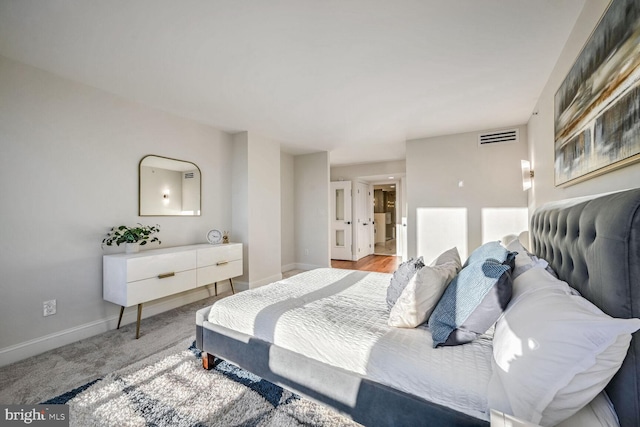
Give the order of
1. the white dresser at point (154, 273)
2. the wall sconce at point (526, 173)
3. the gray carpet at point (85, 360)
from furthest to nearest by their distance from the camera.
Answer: the wall sconce at point (526, 173)
the white dresser at point (154, 273)
the gray carpet at point (85, 360)

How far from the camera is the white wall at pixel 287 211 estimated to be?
5.42m

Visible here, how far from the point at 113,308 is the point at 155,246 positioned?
74 centimetres

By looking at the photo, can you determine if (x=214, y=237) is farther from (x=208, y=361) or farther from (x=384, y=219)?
(x=384, y=219)

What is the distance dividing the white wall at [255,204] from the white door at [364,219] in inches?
115

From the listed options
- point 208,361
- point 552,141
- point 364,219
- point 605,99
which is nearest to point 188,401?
point 208,361

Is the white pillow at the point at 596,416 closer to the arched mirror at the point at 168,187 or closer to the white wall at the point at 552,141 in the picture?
the white wall at the point at 552,141

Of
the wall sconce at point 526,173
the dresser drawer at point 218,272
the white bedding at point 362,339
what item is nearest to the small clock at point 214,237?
the dresser drawer at point 218,272

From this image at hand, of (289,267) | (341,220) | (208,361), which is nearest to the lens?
(208,361)

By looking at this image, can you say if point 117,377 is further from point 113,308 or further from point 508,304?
point 508,304

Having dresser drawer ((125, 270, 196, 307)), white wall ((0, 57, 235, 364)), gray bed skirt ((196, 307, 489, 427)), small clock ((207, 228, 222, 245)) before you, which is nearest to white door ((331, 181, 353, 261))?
small clock ((207, 228, 222, 245))

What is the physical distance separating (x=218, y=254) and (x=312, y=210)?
8.33 feet

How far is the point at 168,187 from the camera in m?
3.30

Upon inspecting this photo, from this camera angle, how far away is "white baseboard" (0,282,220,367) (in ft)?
6.93

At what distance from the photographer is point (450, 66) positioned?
225 centimetres
